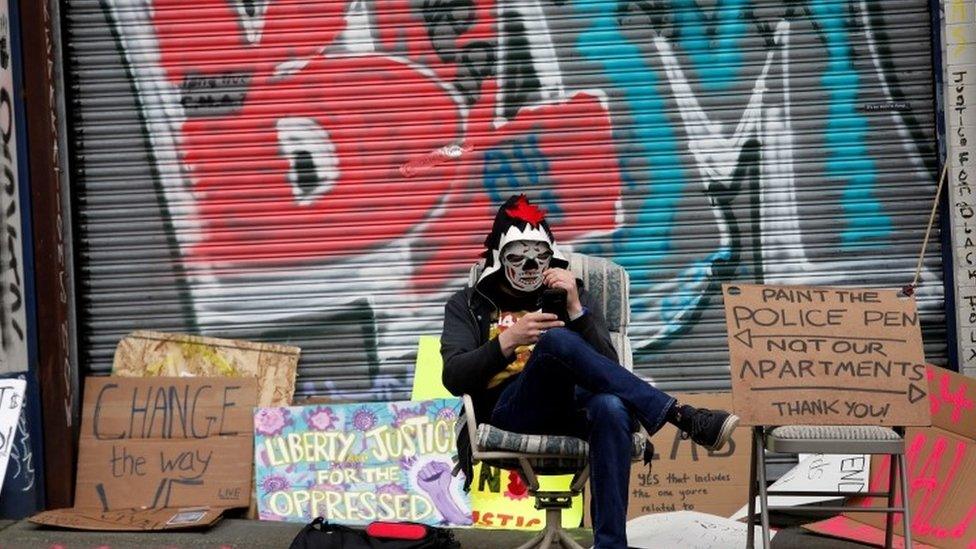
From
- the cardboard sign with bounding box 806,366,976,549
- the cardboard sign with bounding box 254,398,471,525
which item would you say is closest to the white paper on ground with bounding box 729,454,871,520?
the cardboard sign with bounding box 806,366,976,549

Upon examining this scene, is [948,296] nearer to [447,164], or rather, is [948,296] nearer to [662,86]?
[662,86]

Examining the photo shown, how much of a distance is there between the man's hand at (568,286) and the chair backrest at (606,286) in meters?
0.39

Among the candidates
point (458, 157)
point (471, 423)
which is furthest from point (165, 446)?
point (471, 423)

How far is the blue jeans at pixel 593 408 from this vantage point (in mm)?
5762

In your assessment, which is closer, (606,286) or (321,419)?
(606,286)

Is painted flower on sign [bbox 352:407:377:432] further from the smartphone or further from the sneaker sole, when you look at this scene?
the sneaker sole

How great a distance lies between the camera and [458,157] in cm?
830

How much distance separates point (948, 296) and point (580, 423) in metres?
2.87

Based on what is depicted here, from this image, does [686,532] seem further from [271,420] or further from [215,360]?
[215,360]

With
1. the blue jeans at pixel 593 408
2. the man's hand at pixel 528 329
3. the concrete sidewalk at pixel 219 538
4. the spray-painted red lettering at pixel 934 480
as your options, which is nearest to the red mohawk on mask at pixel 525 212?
the man's hand at pixel 528 329

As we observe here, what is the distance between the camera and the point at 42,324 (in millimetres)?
8133

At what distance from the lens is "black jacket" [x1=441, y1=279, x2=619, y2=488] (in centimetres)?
614

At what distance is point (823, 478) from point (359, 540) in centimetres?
243

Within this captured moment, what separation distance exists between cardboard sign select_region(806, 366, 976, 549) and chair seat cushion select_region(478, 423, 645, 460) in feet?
4.72
